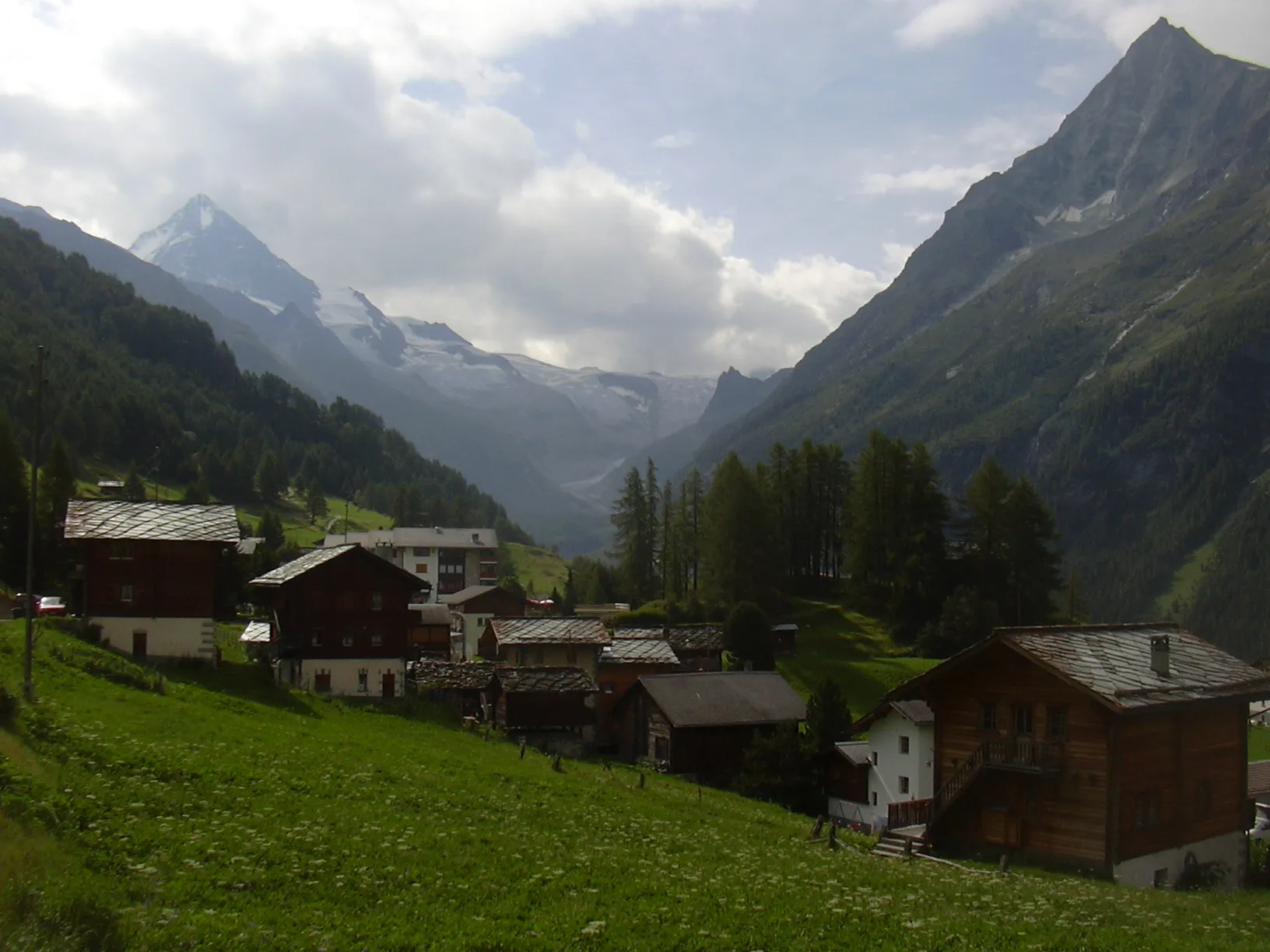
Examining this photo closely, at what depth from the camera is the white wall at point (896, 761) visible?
48531 mm

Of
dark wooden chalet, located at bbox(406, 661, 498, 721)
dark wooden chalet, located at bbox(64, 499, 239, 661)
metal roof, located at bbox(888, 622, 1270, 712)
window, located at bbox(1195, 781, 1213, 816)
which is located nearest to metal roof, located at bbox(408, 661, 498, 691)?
dark wooden chalet, located at bbox(406, 661, 498, 721)

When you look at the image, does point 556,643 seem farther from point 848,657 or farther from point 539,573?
point 539,573

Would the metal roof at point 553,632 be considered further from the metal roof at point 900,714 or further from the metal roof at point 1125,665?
the metal roof at point 1125,665

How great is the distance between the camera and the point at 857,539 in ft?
315

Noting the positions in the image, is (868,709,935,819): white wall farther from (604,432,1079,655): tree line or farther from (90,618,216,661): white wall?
(604,432,1079,655): tree line

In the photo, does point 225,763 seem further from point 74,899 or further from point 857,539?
point 857,539

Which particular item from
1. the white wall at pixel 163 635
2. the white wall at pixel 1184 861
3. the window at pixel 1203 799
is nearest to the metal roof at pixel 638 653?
the white wall at pixel 163 635

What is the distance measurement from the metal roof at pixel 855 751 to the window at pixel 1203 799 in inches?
646

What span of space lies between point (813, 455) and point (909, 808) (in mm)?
73030

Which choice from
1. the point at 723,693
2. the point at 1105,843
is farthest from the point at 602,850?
the point at 723,693

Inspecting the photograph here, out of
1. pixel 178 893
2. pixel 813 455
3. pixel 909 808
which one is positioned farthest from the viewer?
pixel 813 455

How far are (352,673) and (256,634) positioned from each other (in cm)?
1620

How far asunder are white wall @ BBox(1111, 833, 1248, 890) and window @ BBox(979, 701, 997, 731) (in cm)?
586

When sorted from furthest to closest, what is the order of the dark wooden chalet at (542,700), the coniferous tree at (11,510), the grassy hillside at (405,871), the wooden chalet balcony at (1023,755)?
1. the coniferous tree at (11,510)
2. the dark wooden chalet at (542,700)
3. the wooden chalet balcony at (1023,755)
4. the grassy hillside at (405,871)
